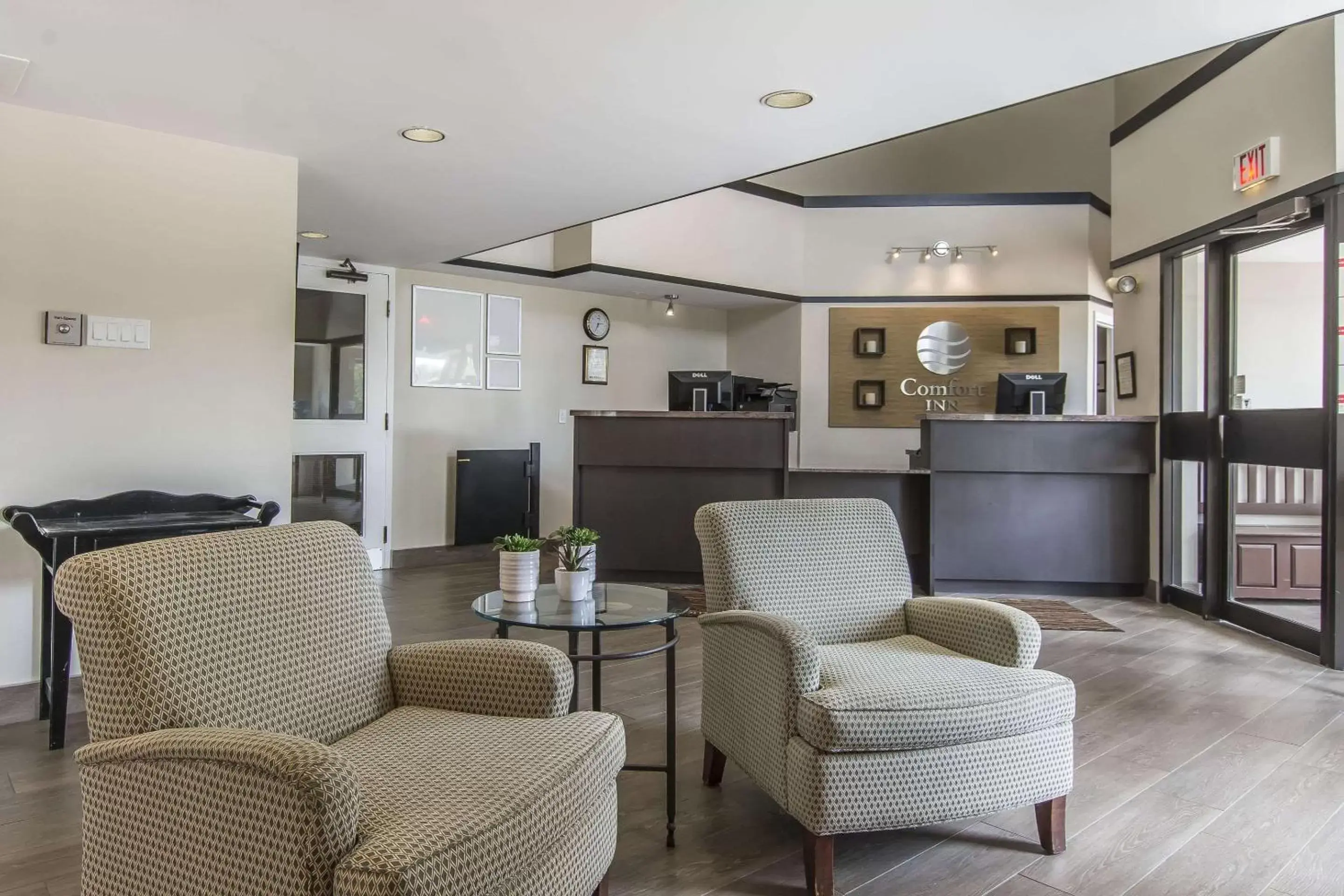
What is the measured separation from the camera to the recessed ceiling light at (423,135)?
3418 millimetres

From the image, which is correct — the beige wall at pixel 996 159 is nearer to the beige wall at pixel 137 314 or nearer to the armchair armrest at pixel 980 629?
the beige wall at pixel 137 314

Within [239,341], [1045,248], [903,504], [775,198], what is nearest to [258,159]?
[239,341]

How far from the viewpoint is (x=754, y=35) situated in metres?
2.59

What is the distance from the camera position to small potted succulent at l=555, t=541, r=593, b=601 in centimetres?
236

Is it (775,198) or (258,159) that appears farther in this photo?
(775,198)

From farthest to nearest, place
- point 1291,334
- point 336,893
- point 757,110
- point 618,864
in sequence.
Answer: point 1291,334
point 757,110
point 618,864
point 336,893

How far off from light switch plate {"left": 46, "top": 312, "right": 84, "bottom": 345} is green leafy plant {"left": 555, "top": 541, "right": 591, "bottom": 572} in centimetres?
222

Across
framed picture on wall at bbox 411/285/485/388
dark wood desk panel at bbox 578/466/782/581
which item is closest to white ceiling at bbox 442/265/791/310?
framed picture on wall at bbox 411/285/485/388

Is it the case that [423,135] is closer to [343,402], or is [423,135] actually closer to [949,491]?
[343,402]

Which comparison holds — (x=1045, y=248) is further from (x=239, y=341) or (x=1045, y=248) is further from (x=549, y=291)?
(x=239, y=341)

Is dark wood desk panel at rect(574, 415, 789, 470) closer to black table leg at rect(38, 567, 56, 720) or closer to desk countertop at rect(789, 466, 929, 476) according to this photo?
desk countertop at rect(789, 466, 929, 476)

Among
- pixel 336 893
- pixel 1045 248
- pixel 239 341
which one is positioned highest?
pixel 1045 248

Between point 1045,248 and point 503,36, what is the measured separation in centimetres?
598

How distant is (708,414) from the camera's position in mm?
5398
